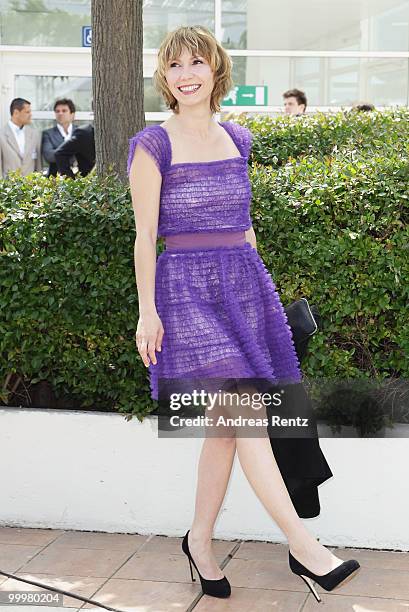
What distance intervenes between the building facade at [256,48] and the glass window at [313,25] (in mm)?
12

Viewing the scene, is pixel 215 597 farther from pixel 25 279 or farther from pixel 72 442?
pixel 25 279

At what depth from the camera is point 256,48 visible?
1228cm

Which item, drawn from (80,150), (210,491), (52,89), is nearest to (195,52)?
(210,491)

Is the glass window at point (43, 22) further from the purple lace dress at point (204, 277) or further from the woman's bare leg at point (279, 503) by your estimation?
the woman's bare leg at point (279, 503)

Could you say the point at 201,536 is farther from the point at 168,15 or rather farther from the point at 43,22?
the point at 43,22

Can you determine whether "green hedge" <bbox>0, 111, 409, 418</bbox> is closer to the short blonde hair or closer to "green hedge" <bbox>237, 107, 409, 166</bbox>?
the short blonde hair

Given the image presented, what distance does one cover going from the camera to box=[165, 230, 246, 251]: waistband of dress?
3422 millimetres

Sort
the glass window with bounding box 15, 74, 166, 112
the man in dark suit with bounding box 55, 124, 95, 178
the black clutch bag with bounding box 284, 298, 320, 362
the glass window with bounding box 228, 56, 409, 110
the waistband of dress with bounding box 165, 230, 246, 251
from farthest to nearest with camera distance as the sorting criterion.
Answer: the glass window with bounding box 228, 56, 409, 110, the glass window with bounding box 15, 74, 166, 112, the man in dark suit with bounding box 55, 124, 95, 178, the black clutch bag with bounding box 284, 298, 320, 362, the waistband of dress with bounding box 165, 230, 246, 251

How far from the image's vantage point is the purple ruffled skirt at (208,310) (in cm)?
335

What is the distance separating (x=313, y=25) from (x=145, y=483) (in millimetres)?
9411

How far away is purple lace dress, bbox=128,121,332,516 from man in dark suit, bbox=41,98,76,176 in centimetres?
775

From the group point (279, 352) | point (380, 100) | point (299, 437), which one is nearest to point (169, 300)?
point (279, 352)

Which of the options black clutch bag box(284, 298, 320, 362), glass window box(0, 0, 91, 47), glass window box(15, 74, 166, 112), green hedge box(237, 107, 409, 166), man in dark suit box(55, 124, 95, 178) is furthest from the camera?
glass window box(15, 74, 166, 112)

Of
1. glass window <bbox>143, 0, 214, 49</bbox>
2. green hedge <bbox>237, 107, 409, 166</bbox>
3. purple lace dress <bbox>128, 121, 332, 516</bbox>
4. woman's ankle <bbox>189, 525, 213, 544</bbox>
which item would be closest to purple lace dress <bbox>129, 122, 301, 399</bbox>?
purple lace dress <bbox>128, 121, 332, 516</bbox>
